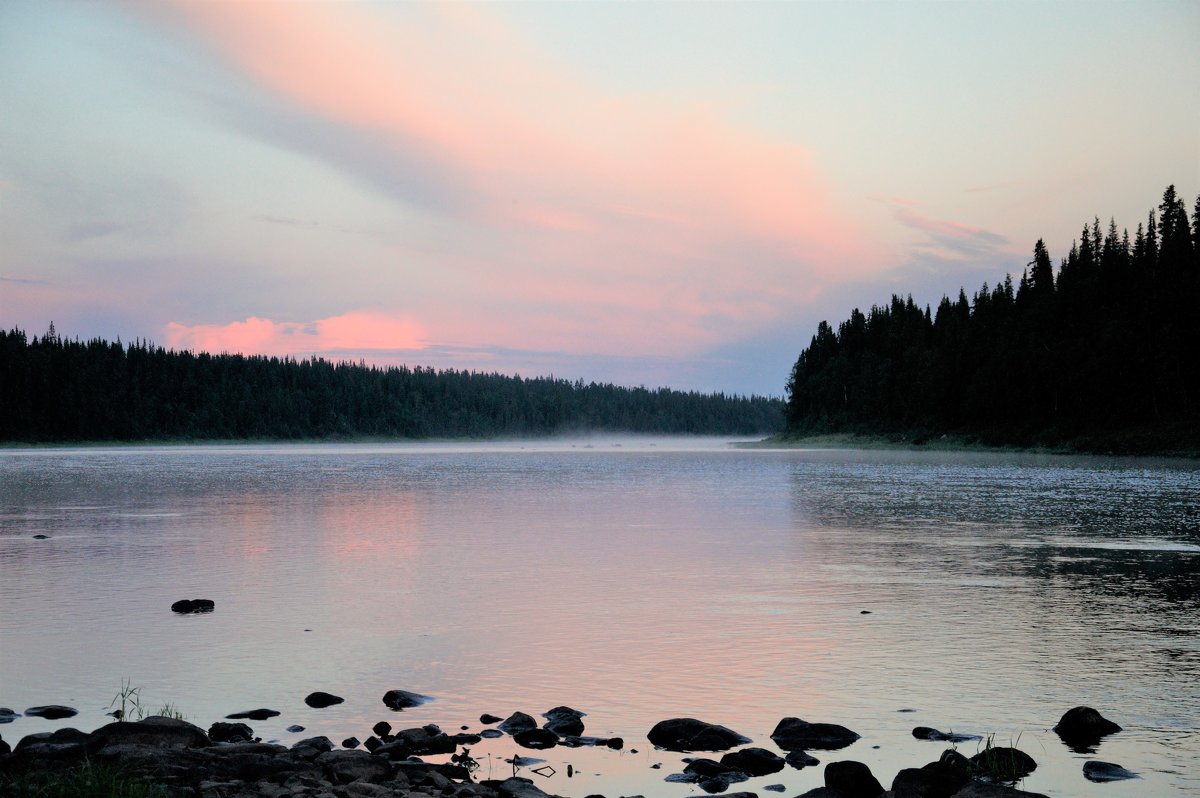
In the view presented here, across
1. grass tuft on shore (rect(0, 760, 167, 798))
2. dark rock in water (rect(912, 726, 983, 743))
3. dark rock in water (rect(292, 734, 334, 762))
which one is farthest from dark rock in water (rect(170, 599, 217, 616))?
dark rock in water (rect(912, 726, 983, 743))

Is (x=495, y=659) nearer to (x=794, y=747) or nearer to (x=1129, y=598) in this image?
(x=794, y=747)

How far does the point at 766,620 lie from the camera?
20297 millimetres

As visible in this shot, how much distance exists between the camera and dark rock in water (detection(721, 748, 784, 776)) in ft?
38.5

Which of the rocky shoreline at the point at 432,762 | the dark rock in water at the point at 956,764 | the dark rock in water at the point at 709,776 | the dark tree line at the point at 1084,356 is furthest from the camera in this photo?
the dark tree line at the point at 1084,356

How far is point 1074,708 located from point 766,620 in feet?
25.8

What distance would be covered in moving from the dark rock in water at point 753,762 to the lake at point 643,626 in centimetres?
17

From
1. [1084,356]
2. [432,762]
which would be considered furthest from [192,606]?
[1084,356]

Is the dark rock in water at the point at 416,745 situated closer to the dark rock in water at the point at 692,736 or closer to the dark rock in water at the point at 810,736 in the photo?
the dark rock in water at the point at 692,736

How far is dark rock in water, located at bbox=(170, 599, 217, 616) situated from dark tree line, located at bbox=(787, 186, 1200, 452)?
3813 inches

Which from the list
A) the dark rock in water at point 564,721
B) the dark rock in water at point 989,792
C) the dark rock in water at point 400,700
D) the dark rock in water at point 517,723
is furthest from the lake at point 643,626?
the dark rock in water at point 989,792

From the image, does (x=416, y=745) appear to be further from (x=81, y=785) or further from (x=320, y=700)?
(x=81, y=785)

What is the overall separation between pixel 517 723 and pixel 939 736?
16.8 feet

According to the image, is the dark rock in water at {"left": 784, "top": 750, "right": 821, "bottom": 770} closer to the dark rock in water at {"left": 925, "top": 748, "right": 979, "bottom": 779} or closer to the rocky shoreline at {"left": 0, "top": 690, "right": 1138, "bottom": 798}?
the rocky shoreline at {"left": 0, "top": 690, "right": 1138, "bottom": 798}

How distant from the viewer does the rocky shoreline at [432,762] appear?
400 inches
